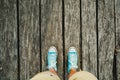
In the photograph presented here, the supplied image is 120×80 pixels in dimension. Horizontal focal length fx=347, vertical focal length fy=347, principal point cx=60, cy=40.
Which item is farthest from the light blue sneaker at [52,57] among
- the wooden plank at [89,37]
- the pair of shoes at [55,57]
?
the wooden plank at [89,37]

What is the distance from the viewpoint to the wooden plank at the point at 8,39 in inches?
93.4

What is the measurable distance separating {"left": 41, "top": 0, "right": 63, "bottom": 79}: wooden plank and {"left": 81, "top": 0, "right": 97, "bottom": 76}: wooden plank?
0.52 feet

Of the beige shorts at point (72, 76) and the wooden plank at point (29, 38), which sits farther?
the wooden plank at point (29, 38)

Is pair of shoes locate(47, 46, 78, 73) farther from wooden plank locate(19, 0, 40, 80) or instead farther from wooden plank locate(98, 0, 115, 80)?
wooden plank locate(98, 0, 115, 80)

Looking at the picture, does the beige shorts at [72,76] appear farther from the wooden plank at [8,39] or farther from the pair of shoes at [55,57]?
the wooden plank at [8,39]

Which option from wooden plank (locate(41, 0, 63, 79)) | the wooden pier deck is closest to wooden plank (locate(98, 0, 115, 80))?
the wooden pier deck

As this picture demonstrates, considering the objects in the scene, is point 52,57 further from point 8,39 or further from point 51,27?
point 8,39

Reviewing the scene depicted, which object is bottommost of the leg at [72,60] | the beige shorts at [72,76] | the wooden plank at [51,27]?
the beige shorts at [72,76]

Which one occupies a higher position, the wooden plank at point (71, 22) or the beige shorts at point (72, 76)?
the wooden plank at point (71, 22)

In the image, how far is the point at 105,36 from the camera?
7.93ft

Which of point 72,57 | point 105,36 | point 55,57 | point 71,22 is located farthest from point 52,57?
point 105,36

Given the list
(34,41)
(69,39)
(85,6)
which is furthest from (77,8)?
(34,41)

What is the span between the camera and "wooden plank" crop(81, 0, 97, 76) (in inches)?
94.6

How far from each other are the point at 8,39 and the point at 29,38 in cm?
14
